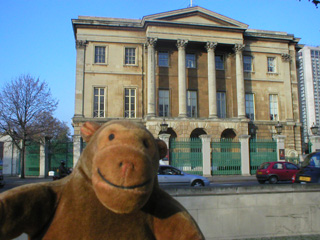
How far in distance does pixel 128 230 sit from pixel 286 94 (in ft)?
110

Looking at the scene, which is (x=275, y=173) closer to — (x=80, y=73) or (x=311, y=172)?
(x=311, y=172)

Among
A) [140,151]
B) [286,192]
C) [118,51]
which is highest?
[118,51]

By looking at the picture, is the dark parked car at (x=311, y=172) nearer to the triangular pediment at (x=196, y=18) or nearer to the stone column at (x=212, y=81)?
the stone column at (x=212, y=81)

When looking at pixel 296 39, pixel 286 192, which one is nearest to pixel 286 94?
pixel 296 39

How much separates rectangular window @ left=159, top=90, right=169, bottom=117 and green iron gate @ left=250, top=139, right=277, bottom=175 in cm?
906

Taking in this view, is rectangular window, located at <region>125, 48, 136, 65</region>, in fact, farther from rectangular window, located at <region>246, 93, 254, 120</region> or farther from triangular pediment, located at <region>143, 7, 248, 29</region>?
rectangular window, located at <region>246, 93, 254, 120</region>

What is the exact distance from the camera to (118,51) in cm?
2919

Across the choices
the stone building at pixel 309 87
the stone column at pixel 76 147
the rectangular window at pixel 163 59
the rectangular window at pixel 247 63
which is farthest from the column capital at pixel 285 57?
the stone building at pixel 309 87

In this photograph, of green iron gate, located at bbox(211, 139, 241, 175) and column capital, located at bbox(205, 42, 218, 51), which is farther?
column capital, located at bbox(205, 42, 218, 51)

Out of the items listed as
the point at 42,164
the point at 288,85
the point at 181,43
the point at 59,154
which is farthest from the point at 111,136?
the point at 288,85

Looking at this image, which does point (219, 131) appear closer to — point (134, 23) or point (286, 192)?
point (134, 23)

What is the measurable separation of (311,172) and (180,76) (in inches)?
726

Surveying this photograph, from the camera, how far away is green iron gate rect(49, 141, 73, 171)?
21594 mm

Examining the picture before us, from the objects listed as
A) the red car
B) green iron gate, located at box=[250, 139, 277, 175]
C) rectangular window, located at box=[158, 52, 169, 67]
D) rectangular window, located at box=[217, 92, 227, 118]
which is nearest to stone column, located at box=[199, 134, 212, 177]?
green iron gate, located at box=[250, 139, 277, 175]
